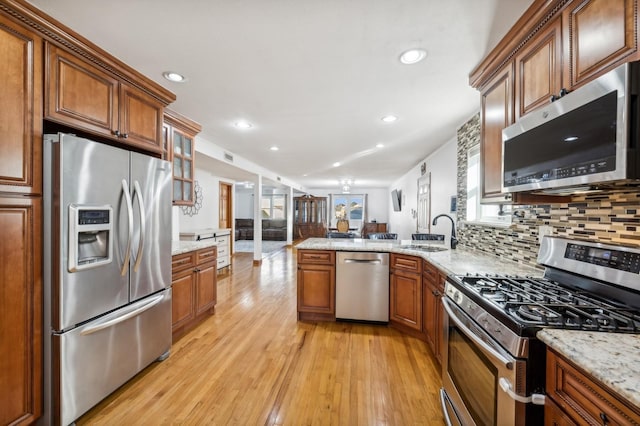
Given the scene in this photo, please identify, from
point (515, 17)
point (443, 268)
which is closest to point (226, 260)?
point (443, 268)

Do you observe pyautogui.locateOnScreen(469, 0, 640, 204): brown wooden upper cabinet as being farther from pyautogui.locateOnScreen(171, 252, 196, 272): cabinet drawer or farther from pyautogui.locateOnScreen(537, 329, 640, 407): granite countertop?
pyautogui.locateOnScreen(171, 252, 196, 272): cabinet drawer

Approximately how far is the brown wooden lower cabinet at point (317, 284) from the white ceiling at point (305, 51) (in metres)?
1.62

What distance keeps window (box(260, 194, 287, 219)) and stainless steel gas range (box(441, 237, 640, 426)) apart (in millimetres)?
10583

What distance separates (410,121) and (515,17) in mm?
1619

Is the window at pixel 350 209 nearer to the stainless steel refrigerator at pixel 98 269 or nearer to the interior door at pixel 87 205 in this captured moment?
the stainless steel refrigerator at pixel 98 269

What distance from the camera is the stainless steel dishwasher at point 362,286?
2.86 meters

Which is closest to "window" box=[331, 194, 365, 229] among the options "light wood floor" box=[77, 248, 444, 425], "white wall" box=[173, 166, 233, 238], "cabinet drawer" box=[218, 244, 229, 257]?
"white wall" box=[173, 166, 233, 238]

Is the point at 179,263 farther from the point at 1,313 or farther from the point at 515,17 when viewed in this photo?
the point at 515,17

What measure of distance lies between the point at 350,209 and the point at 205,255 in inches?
363

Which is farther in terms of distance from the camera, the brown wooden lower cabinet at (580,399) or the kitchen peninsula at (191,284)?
the kitchen peninsula at (191,284)

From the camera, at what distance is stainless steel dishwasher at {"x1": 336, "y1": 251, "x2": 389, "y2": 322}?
2.86 meters

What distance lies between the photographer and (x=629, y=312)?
3.37 ft

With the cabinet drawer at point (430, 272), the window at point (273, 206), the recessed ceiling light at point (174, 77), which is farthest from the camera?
the window at point (273, 206)

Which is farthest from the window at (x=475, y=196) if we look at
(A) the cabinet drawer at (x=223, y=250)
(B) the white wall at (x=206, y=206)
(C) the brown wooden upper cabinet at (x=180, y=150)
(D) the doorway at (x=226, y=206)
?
(D) the doorway at (x=226, y=206)
